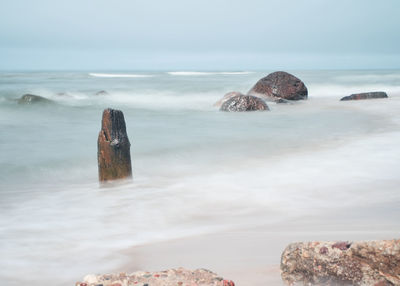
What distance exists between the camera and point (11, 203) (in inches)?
205

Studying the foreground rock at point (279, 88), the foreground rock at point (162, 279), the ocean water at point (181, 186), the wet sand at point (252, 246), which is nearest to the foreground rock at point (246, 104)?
the ocean water at point (181, 186)

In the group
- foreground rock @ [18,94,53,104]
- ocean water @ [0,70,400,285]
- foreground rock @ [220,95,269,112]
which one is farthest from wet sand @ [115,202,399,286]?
foreground rock @ [18,94,53,104]

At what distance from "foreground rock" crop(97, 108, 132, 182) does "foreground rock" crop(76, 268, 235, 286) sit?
3.45 meters

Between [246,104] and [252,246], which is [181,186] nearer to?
[252,246]

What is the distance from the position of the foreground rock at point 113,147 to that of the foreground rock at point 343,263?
3.49 metres

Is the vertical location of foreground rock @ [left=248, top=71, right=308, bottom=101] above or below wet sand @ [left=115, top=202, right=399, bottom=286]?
above

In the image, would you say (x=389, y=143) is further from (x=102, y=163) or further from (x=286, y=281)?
(x=286, y=281)

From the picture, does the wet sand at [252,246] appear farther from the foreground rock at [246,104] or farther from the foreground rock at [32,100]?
the foreground rock at [32,100]

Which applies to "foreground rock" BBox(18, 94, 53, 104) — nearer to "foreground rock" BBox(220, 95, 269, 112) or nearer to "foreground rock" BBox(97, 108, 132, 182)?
"foreground rock" BBox(220, 95, 269, 112)

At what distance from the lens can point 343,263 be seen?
2.28m

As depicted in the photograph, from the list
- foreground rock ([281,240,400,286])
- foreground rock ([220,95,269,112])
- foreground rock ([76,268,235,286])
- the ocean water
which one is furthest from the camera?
foreground rock ([220,95,269,112])

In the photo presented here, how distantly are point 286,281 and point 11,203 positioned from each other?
12.7 feet

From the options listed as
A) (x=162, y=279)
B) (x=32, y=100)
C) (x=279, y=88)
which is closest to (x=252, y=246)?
(x=162, y=279)

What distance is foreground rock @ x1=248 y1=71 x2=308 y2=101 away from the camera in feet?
57.3
